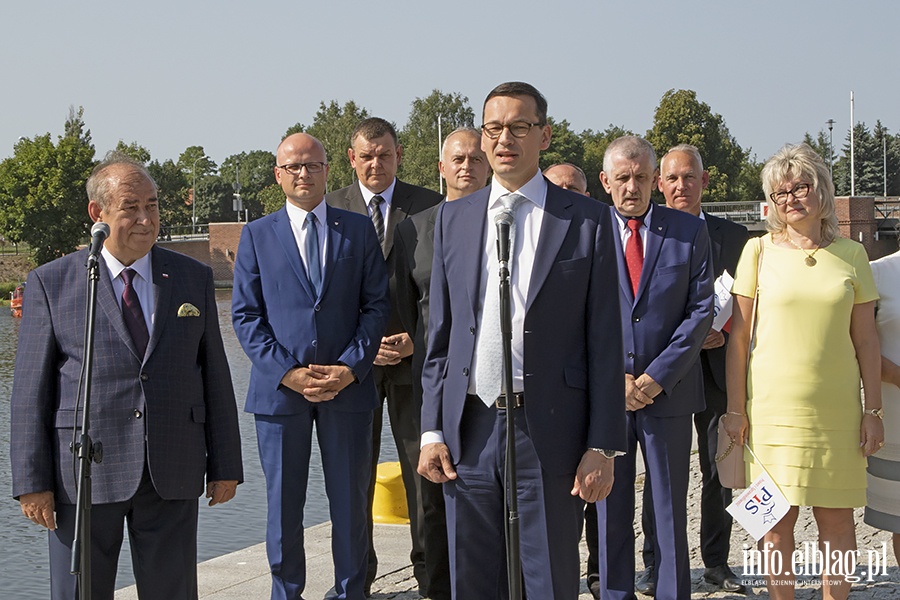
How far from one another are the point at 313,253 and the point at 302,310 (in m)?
0.34

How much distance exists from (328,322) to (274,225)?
0.63 metres

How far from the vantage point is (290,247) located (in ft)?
19.1

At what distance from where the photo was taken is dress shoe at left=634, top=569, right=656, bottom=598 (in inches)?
247

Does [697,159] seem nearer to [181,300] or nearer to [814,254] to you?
[814,254]

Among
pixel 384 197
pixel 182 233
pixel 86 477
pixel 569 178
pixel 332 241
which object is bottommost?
pixel 86 477

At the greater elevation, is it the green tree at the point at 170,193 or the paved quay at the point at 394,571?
the green tree at the point at 170,193

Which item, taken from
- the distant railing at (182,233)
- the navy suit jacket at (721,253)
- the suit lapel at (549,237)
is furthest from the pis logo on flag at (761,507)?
the distant railing at (182,233)

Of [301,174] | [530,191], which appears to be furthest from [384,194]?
[530,191]

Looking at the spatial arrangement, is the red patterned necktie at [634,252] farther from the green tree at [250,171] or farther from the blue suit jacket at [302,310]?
the green tree at [250,171]

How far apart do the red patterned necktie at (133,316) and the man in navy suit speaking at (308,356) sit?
3.45ft

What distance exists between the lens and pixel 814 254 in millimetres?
5379

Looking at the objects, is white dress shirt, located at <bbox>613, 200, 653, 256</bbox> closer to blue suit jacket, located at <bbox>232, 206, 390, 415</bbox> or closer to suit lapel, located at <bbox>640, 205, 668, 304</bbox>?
suit lapel, located at <bbox>640, 205, 668, 304</bbox>

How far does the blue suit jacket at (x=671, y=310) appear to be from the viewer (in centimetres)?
570

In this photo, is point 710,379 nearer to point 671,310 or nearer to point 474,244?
point 671,310
